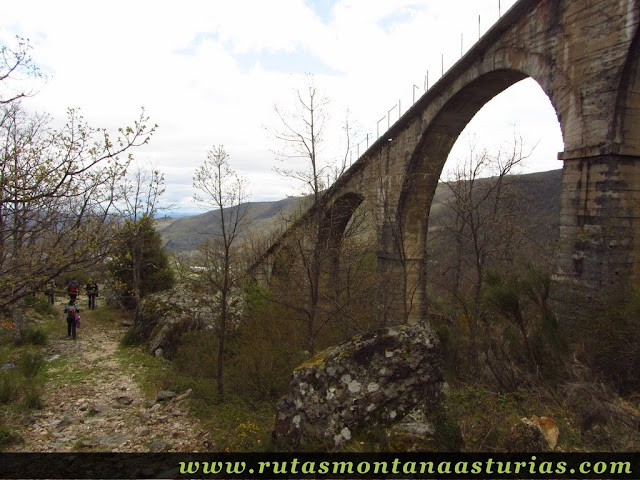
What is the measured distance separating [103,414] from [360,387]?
17.0 ft

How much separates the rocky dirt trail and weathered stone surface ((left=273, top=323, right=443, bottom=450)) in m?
2.26

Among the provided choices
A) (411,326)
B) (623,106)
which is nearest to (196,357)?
(411,326)

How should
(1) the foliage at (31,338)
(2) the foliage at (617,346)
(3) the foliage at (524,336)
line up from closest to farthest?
(2) the foliage at (617,346) < (3) the foliage at (524,336) < (1) the foliage at (31,338)

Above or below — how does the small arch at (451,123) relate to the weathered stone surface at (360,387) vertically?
above

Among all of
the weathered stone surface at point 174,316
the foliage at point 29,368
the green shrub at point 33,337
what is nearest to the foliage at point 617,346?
the weathered stone surface at point 174,316

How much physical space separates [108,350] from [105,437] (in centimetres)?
577

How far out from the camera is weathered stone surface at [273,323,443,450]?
156 inches

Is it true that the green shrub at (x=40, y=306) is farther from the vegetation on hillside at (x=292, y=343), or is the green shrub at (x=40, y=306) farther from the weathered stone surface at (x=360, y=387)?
the weathered stone surface at (x=360, y=387)

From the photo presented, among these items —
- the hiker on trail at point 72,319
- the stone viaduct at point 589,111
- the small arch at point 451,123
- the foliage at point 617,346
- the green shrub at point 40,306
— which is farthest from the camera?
the green shrub at point 40,306

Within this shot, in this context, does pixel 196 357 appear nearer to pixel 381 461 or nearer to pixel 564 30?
pixel 381 461

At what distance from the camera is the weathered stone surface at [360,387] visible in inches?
156

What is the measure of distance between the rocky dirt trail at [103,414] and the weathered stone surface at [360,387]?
2.26 metres

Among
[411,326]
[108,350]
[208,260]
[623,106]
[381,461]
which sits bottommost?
[108,350]

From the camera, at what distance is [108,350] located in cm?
1098
